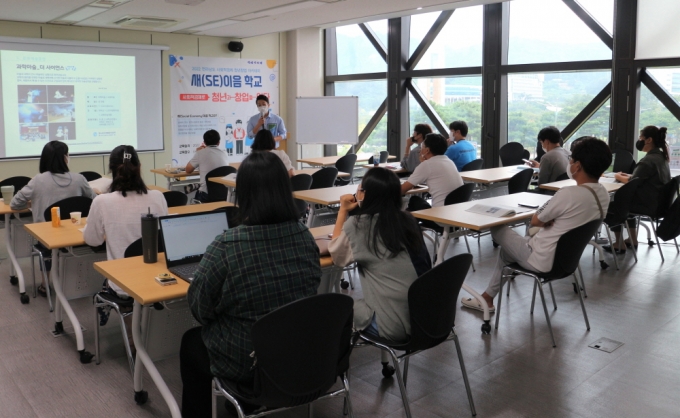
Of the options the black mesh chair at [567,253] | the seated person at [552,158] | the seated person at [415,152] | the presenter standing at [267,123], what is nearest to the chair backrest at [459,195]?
the black mesh chair at [567,253]

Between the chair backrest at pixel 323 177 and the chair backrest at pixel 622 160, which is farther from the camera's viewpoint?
the chair backrest at pixel 622 160

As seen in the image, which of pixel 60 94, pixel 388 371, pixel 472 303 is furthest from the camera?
pixel 60 94

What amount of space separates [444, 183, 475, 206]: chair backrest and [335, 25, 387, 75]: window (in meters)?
5.51

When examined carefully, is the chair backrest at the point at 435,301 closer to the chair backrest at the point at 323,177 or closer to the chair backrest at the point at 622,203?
the chair backrest at the point at 622,203

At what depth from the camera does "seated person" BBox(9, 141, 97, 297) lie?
14.6 feet

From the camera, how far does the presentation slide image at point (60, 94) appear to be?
27.3 feet

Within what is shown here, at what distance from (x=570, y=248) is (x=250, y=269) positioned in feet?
7.35

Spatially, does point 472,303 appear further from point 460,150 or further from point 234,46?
point 234,46

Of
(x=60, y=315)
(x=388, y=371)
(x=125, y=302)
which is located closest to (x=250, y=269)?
(x=125, y=302)

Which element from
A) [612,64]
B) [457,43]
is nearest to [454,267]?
[612,64]

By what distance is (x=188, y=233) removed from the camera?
2895 millimetres

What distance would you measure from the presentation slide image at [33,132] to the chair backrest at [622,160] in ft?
24.8

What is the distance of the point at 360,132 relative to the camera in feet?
35.9

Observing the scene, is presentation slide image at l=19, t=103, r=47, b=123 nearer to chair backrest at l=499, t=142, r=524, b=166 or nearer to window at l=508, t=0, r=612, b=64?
chair backrest at l=499, t=142, r=524, b=166
